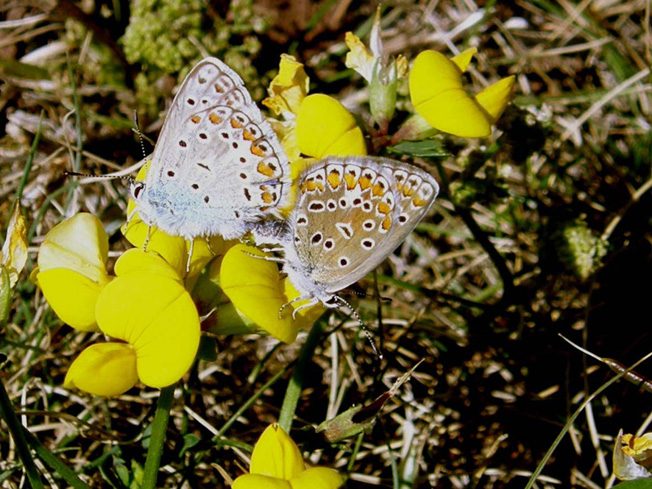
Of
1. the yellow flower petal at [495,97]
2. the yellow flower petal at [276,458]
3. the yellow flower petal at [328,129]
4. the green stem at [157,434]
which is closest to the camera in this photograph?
the yellow flower petal at [276,458]

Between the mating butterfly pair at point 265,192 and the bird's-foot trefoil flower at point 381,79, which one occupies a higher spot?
the bird's-foot trefoil flower at point 381,79

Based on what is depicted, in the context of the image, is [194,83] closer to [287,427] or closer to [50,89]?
[287,427]

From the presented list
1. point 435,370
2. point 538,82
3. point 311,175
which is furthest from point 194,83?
point 538,82

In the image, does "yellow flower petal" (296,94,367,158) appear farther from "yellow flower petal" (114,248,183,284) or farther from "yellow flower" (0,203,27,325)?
"yellow flower" (0,203,27,325)

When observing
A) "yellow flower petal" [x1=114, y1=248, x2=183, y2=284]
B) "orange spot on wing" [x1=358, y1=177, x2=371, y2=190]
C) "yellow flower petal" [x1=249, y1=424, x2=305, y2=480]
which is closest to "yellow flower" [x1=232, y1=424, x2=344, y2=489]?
"yellow flower petal" [x1=249, y1=424, x2=305, y2=480]

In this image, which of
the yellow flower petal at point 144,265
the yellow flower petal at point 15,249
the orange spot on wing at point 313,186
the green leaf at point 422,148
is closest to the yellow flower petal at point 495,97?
the green leaf at point 422,148

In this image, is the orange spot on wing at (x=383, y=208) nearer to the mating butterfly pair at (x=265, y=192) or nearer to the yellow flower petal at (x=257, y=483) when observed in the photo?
the mating butterfly pair at (x=265, y=192)

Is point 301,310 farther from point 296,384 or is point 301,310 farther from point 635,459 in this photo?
point 635,459

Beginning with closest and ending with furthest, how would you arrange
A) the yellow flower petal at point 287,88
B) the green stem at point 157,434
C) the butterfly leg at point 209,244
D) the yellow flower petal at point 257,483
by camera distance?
the yellow flower petal at point 257,483
the green stem at point 157,434
the butterfly leg at point 209,244
the yellow flower petal at point 287,88

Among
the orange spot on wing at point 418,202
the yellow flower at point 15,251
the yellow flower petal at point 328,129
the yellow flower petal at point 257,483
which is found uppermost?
the yellow flower petal at point 328,129
